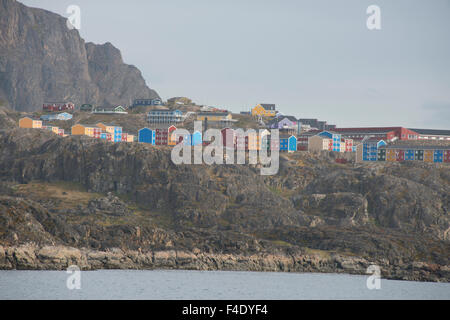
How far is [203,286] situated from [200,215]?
51.1m

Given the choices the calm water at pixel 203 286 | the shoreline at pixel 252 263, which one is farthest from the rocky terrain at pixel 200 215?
the calm water at pixel 203 286

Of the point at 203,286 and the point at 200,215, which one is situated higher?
the point at 200,215

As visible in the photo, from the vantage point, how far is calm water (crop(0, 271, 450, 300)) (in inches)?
3964

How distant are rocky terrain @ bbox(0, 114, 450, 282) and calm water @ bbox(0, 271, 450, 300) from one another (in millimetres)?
5903

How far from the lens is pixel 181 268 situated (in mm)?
141375

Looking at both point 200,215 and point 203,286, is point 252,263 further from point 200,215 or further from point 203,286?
point 203,286

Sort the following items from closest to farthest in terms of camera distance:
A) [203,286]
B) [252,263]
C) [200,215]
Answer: [203,286] → [252,263] → [200,215]

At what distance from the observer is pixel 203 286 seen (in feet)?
376

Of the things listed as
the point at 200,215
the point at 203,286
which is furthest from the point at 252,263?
the point at 203,286

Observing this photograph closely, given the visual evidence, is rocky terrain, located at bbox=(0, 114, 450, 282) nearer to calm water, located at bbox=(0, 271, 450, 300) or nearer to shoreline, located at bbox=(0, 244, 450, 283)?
shoreline, located at bbox=(0, 244, 450, 283)

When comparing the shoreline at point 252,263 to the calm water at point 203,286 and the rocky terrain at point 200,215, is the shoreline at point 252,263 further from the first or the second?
the calm water at point 203,286
